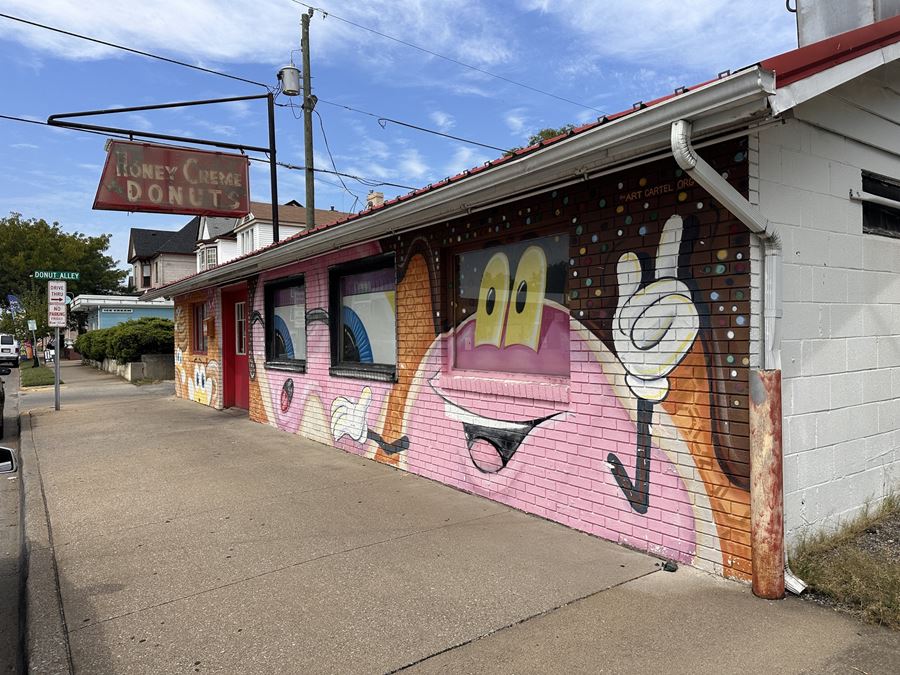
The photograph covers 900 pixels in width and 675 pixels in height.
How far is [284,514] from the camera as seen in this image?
5.36 m

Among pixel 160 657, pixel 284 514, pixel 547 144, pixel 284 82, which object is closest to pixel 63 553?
pixel 284 514

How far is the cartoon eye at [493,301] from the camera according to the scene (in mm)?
5594

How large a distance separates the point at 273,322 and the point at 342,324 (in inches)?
98.7

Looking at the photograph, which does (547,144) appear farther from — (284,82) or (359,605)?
(284,82)

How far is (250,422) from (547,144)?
8333 millimetres


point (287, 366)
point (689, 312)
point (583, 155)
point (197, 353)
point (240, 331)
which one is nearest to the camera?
point (583, 155)

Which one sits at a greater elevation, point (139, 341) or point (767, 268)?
point (767, 268)

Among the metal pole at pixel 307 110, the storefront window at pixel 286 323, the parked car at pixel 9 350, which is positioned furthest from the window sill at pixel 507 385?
the parked car at pixel 9 350

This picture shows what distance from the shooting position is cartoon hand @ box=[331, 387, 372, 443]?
749 cm

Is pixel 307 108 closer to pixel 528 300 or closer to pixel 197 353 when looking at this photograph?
pixel 197 353

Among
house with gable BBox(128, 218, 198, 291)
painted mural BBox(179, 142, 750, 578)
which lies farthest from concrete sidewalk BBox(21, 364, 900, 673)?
house with gable BBox(128, 218, 198, 291)

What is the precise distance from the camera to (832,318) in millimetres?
4168

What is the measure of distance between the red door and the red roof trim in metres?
10.7

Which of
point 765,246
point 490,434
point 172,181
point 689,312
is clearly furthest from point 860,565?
point 172,181
